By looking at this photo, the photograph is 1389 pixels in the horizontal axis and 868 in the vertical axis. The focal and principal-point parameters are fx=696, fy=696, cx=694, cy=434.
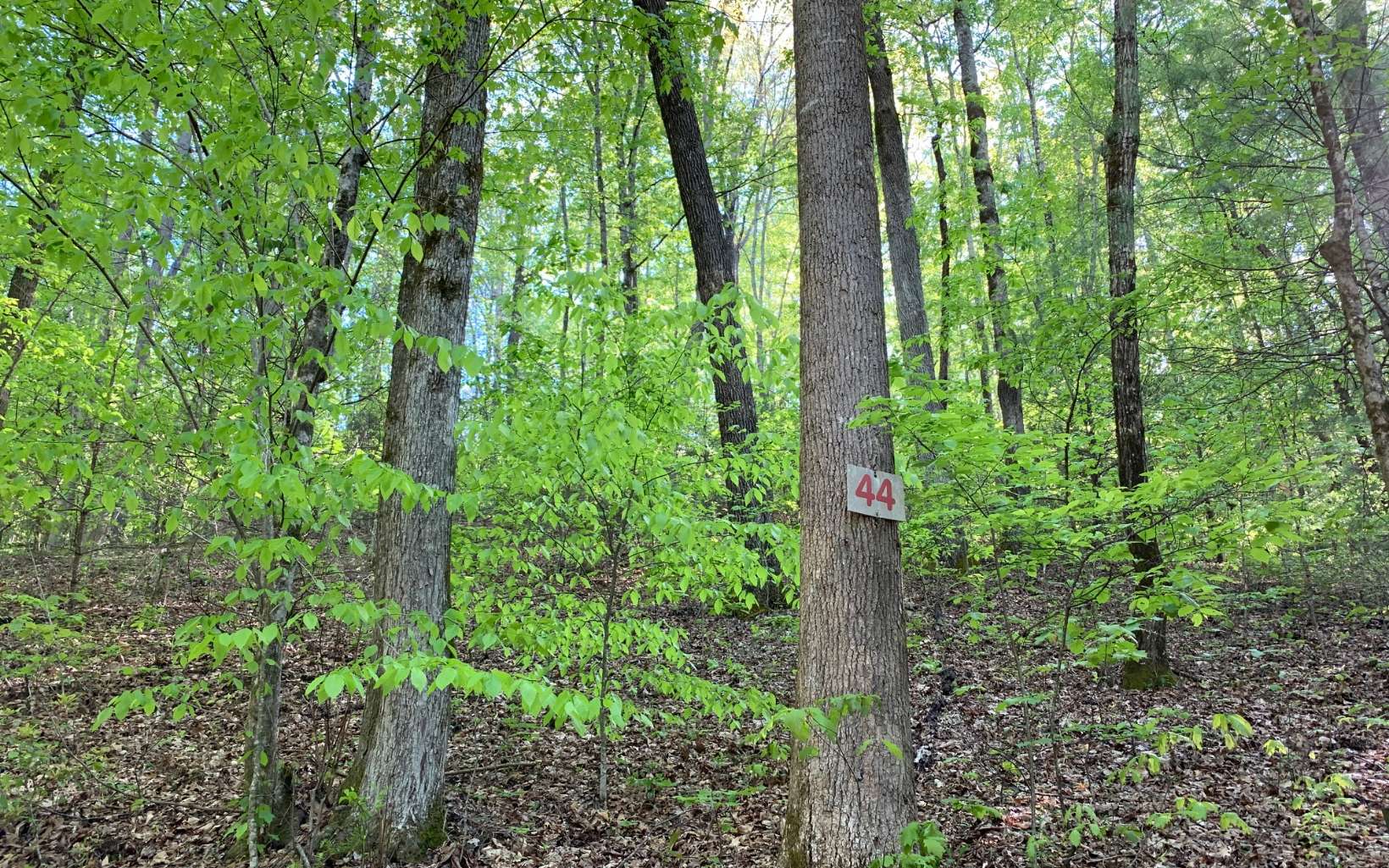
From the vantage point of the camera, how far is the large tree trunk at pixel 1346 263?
484 cm

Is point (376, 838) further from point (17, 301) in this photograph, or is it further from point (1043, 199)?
point (1043, 199)

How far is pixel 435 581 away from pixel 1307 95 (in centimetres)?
847

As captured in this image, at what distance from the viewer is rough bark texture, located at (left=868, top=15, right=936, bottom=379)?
875cm

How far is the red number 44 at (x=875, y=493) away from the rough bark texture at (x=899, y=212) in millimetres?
5851

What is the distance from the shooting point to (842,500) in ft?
9.80

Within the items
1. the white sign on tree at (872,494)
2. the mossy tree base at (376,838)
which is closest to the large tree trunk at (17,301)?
the mossy tree base at (376,838)

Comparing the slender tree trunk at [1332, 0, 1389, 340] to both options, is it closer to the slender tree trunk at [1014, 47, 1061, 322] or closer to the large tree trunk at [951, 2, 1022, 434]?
the slender tree trunk at [1014, 47, 1061, 322]

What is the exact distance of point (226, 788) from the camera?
4.75 meters

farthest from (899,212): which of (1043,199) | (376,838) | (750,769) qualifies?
(376,838)

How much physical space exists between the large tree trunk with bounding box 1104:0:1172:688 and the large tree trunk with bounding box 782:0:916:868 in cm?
319

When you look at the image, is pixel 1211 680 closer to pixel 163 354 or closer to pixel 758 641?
pixel 758 641

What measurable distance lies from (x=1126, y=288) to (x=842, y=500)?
411cm

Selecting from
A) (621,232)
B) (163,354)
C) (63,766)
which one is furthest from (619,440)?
(621,232)

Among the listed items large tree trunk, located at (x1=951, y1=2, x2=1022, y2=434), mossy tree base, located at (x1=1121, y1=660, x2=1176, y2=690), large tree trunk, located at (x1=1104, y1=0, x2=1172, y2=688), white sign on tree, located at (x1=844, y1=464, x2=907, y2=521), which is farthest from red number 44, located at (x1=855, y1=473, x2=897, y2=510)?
large tree trunk, located at (x1=951, y1=2, x2=1022, y2=434)
